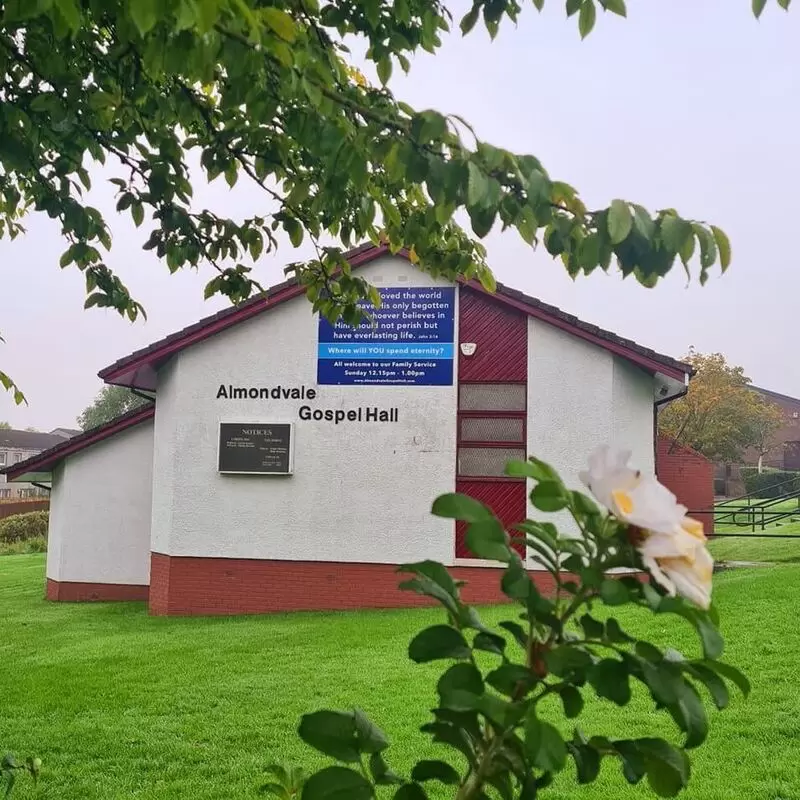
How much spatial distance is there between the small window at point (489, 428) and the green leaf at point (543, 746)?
10.5 meters

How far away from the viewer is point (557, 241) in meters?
2.08

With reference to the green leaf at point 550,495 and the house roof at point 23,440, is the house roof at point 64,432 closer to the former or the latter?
the house roof at point 23,440

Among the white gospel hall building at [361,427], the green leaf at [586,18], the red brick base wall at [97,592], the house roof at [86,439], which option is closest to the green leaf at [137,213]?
the green leaf at [586,18]

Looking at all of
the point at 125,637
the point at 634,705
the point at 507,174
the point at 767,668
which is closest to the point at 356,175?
the point at 507,174

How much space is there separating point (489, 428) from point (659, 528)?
34.9 feet

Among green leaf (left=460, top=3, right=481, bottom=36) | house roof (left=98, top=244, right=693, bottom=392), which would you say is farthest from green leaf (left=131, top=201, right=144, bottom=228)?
house roof (left=98, top=244, right=693, bottom=392)

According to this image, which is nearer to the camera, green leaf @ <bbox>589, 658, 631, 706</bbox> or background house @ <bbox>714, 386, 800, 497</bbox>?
green leaf @ <bbox>589, 658, 631, 706</bbox>

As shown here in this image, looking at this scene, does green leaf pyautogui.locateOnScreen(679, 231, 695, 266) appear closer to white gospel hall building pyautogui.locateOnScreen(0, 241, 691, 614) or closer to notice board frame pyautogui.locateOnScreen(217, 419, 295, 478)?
white gospel hall building pyautogui.locateOnScreen(0, 241, 691, 614)

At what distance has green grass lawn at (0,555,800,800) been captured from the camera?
431 cm

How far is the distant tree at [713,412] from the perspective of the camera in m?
32.7

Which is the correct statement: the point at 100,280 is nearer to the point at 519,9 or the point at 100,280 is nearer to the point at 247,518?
the point at 519,9

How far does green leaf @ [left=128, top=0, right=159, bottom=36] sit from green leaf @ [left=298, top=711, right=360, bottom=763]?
3.82 feet

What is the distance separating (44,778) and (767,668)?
5.31 metres

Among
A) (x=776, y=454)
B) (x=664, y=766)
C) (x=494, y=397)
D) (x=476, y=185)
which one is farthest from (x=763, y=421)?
(x=664, y=766)
